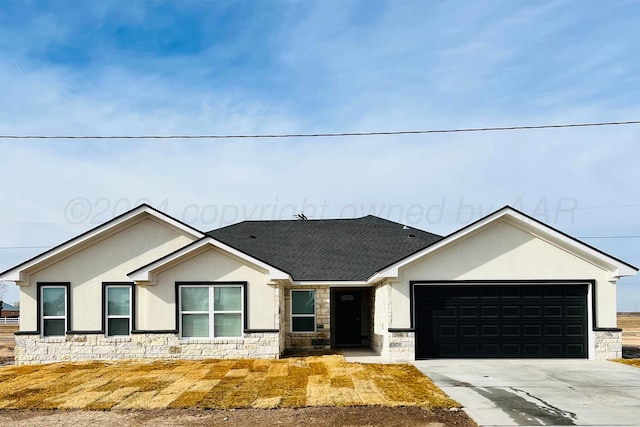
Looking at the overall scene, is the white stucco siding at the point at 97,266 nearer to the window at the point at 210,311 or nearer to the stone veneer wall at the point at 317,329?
the window at the point at 210,311

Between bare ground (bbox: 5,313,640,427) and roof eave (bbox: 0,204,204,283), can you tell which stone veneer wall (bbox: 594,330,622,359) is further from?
roof eave (bbox: 0,204,204,283)

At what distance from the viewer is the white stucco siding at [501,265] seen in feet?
57.5

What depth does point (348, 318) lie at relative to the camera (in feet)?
73.7

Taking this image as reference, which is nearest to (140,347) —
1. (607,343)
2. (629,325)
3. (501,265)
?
(501,265)

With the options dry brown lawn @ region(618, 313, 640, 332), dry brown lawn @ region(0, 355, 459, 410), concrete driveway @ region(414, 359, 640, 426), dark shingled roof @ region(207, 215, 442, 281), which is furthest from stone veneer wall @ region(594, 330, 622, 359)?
dry brown lawn @ region(618, 313, 640, 332)

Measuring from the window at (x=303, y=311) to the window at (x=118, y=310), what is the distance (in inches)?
208

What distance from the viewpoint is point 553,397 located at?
11.3 m

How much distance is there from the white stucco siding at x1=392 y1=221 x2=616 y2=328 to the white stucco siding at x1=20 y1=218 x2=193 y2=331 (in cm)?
728

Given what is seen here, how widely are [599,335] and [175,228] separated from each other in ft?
43.5

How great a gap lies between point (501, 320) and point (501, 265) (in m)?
1.59

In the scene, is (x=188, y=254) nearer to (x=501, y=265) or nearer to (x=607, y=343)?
(x=501, y=265)

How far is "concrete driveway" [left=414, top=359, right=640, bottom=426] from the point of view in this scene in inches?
378

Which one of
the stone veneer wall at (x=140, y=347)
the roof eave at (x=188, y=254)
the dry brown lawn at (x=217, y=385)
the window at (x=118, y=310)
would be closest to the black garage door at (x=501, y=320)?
the dry brown lawn at (x=217, y=385)

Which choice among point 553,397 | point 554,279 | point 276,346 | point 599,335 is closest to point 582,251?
point 554,279
